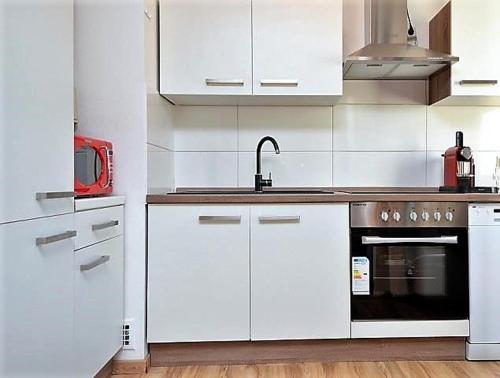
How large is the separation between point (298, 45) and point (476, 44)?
98cm

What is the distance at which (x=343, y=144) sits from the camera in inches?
111

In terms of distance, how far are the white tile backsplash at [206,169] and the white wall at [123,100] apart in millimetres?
699

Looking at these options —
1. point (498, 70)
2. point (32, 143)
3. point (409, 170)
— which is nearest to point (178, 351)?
point (32, 143)

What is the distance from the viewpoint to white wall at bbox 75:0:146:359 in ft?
6.75

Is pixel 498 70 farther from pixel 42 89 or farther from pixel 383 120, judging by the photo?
pixel 42 89

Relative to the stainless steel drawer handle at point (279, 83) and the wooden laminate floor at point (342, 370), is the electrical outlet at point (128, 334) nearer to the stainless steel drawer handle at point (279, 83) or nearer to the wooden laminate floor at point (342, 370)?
the wooden laminate floor at point (342, 370)

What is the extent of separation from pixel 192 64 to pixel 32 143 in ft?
4.16

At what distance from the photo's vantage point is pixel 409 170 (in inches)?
111

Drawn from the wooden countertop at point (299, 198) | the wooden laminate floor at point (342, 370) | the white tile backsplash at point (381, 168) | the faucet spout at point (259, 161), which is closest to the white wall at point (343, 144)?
the white tile backsplash at point (381, 168)

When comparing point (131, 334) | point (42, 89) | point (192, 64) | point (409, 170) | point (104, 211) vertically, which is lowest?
point (131, 334)

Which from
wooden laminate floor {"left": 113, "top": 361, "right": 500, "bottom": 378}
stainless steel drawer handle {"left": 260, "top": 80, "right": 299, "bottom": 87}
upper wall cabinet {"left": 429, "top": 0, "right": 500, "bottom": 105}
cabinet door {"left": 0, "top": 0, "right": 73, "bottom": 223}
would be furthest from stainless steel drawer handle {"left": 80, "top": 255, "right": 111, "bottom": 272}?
upper wall cabinet {"left": 429, "top": 0, "right": 500, "bottom": 105}

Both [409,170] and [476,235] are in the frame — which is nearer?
[476,235]

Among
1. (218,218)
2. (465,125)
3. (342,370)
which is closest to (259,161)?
(218,218)

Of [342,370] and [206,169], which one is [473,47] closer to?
[206,169]
